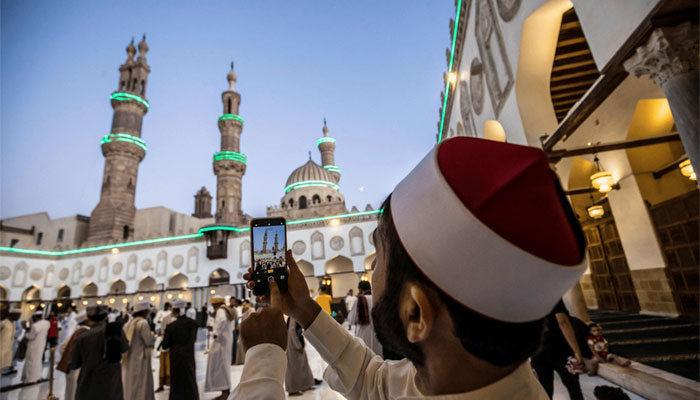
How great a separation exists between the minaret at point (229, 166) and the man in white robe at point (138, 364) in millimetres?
19173

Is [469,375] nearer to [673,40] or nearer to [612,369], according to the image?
[673,40]

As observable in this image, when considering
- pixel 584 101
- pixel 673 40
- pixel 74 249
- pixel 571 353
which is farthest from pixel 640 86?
pixel 74 249

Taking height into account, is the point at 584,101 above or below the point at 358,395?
above

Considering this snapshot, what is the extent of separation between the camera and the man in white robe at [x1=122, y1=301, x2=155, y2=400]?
14.8 ft

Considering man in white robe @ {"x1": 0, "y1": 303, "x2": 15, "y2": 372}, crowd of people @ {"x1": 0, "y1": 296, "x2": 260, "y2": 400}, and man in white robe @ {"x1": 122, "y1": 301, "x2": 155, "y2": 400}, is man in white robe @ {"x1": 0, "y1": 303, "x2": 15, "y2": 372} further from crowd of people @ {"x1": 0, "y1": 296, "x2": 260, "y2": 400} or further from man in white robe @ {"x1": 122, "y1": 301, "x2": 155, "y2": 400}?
man in white robe @ {"x1": 122, "y1": 301, "x2": 155, "y2": 400}

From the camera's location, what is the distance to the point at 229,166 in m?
25.5

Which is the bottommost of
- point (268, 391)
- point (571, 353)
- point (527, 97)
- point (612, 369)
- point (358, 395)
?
point (612, 369)

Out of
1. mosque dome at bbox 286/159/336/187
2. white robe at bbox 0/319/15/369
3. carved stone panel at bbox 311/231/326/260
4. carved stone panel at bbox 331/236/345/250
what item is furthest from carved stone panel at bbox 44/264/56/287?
white robe at bbox 0/319/15/369

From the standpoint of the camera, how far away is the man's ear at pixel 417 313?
0.69m

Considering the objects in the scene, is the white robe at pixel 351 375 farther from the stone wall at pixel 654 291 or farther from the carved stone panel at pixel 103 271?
the carved stone panel at pixel 103 271

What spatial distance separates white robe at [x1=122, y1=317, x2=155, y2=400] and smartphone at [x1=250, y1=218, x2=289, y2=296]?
4494 mm

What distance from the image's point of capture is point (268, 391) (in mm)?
811

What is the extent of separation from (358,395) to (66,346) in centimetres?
559

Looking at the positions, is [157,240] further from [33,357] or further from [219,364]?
[219,364]
